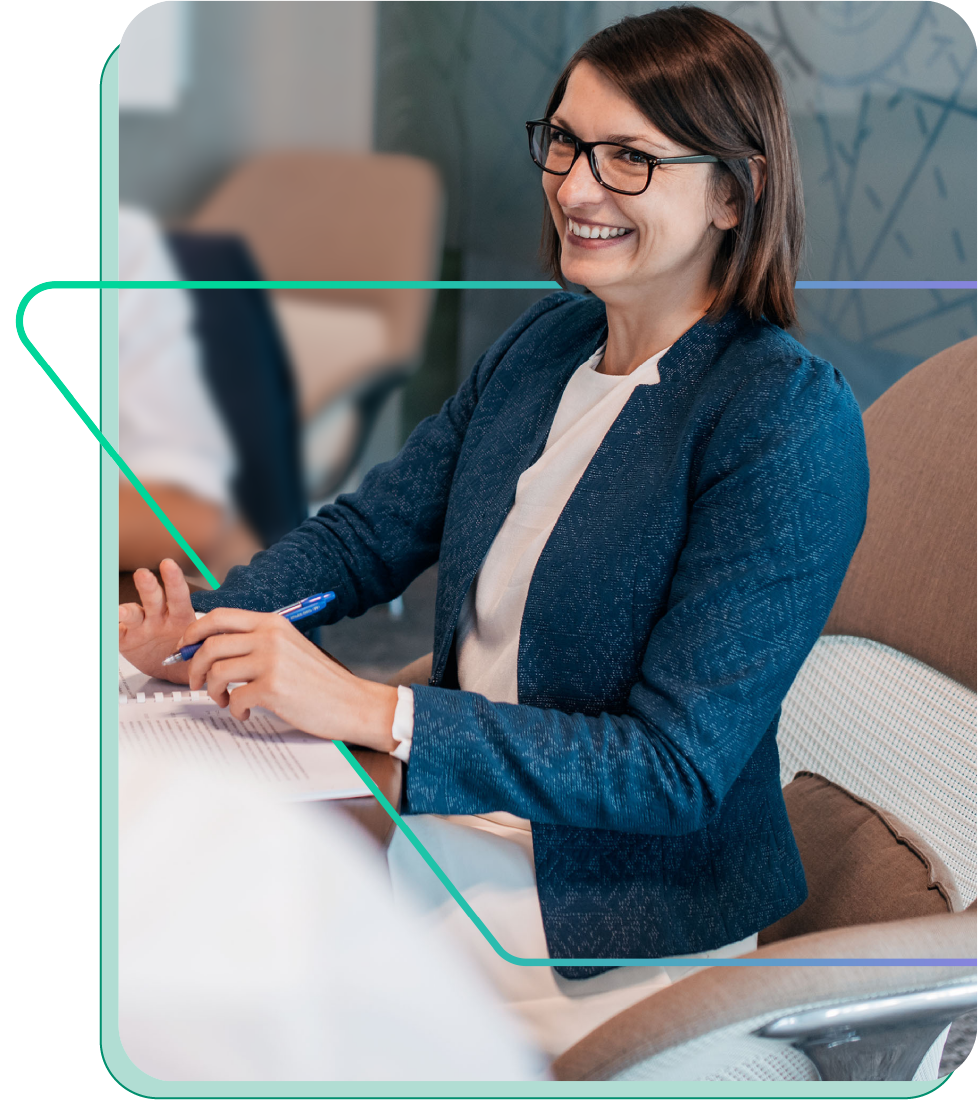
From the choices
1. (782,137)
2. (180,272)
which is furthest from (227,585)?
(782,137)

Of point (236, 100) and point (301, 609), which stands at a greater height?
point (236, 100)

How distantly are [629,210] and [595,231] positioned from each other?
0.13 ft

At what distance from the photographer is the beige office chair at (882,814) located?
2.68ft

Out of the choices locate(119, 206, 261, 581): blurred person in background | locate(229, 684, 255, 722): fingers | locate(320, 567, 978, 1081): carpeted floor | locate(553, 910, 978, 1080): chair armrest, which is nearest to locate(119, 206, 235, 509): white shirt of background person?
locate(119, 206, 261, 581): blurred person in background

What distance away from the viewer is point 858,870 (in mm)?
1174

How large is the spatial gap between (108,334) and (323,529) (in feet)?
1.27

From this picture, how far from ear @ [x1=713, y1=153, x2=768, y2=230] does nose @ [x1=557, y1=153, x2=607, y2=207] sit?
0.35ft

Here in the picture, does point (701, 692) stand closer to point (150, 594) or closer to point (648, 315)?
point (648, 315)

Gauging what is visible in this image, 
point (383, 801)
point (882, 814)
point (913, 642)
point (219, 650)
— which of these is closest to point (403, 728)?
point (383, 801)

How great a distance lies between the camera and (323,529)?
1239mm

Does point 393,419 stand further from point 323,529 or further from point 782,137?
point 782,137

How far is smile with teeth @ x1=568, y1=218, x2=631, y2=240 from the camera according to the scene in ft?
3.31

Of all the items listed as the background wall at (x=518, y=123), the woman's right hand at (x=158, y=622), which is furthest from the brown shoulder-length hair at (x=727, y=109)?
the woman's right hand at (x=158, y=622)

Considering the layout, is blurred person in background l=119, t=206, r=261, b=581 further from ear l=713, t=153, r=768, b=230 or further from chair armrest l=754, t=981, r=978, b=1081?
chair armrest l=754, t=981, r=978, b=1081
